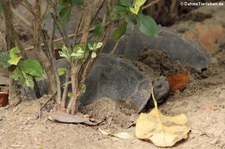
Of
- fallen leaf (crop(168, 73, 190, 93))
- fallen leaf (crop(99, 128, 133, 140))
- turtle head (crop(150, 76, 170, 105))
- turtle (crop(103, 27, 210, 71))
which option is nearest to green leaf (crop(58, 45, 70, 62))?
fallen leaf (crop(99, 128, 133, 140))

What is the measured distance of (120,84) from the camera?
2.60m

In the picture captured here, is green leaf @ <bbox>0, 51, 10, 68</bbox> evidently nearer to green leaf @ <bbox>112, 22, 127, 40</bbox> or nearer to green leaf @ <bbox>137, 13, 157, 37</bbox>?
green leaf @ <bbox>112, 22, 127, 40</bbox>

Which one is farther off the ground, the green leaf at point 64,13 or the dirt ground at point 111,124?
the green leaf at point 64,13

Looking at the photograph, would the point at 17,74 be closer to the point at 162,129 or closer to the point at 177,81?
the point at 162,129

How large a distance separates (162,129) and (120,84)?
0.57m

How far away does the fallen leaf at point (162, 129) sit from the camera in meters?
2.02

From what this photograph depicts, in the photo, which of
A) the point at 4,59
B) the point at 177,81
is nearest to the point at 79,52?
the point at 4,59

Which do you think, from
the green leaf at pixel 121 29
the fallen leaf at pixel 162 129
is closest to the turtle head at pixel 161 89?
the fallen leaf at pixel 162 129

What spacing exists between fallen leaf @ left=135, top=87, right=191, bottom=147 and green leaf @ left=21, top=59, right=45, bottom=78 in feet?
1.57

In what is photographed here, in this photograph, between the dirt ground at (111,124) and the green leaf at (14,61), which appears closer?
the dirt ground at (111,124)

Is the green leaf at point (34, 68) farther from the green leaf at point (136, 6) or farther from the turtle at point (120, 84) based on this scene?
the green leaf at point (136, 6)

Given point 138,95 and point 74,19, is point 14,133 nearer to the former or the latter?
point 138,95

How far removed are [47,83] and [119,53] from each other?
2.95ft

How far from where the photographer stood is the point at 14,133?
2.04 m
